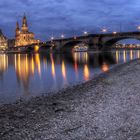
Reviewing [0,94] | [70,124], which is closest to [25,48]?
[0,94]

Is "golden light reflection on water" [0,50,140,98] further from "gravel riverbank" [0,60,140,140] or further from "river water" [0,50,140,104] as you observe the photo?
"gravel riverbank" [0,60,140,140]

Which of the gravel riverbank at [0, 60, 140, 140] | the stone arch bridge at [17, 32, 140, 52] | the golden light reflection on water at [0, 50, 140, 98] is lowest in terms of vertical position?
the gravel riverbank at [0, 60, 140, 140]

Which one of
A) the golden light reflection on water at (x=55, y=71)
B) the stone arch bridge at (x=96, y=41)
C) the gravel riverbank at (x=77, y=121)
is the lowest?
the gravel riverbank at (x=77, y=121)

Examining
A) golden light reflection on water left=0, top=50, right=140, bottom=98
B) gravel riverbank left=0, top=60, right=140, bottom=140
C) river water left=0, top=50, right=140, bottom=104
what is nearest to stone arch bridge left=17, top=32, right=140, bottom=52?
golden light reflection on water left=0, top=50, right=140, bottom=98

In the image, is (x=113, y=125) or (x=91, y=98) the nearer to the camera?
(x=113, y=125)

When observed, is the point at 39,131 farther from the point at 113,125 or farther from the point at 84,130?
the point at 113,125

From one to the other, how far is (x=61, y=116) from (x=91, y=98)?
4.18 meters

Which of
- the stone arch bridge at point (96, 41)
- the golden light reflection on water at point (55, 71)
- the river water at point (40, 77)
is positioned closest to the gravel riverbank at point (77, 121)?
the river water at point (40, 77)

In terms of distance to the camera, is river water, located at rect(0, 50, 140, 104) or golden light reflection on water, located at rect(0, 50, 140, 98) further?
golden light reflection on water, located at rect(0, 50, 140, 98)

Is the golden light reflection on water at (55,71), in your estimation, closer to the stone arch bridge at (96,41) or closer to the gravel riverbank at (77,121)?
the gravel riverbank at (77,121)

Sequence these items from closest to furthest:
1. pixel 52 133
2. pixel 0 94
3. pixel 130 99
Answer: pixel 52 133, pixel 130 99, pixel 0 94

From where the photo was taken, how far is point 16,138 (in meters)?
9.77

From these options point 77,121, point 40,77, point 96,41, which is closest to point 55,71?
point 40,77

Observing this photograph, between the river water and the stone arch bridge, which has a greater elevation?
the stone arch bridge
